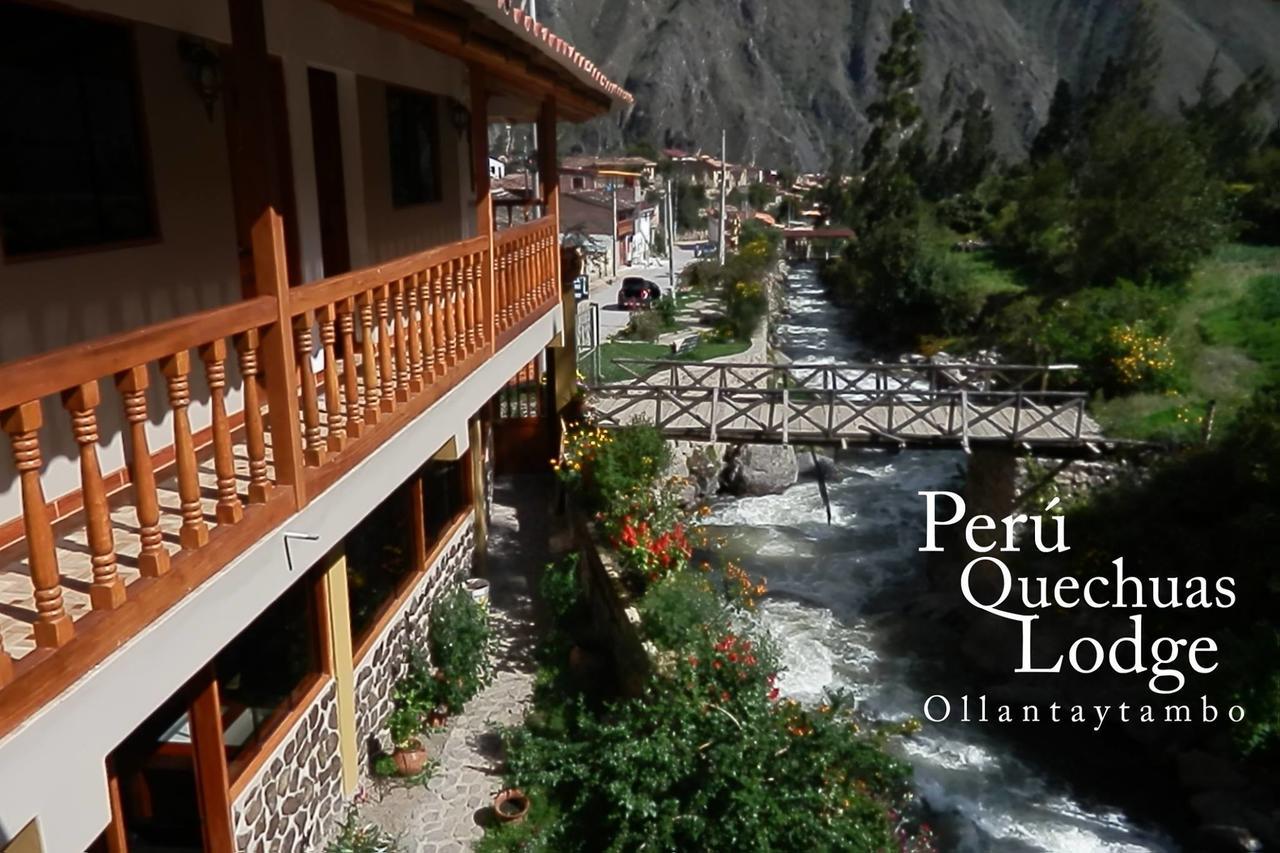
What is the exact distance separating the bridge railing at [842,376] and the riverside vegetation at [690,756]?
6578mm

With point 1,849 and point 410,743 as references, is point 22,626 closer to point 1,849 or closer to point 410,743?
point 1,849

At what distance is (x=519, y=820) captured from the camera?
7918mm

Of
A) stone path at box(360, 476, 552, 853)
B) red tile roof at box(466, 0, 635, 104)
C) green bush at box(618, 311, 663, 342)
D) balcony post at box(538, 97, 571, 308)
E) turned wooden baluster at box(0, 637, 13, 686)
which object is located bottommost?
stone path at box(360, 476, 552, 853)

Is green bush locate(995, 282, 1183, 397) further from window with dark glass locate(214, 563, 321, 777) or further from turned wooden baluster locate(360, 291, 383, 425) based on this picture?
turned wooden baluster locate(360, 291, 383, 425)

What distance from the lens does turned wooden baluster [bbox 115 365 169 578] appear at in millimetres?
3402

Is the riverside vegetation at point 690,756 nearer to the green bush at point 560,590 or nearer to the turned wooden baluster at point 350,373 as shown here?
the green bush at point 560,590

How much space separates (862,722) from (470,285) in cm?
759

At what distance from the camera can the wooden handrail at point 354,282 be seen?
4664 millimetres

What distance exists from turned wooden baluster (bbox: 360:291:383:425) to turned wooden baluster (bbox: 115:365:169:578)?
1.94 meters

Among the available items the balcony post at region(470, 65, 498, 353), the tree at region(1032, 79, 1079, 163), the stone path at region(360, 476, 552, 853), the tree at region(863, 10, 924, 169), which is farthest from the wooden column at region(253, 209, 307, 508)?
the tree at region(1032, 79, 1079, 163)

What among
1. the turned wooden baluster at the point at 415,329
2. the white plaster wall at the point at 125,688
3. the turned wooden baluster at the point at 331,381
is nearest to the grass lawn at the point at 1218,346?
the turned wooden baluster at the point at 415,329

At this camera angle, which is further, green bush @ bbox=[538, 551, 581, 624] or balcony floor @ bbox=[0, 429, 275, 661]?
green bush @ bbox=[538, 551, 581, 624]

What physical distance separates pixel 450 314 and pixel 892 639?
1044cm

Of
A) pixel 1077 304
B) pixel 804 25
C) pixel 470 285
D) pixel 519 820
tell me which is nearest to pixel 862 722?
pixel 519 820
